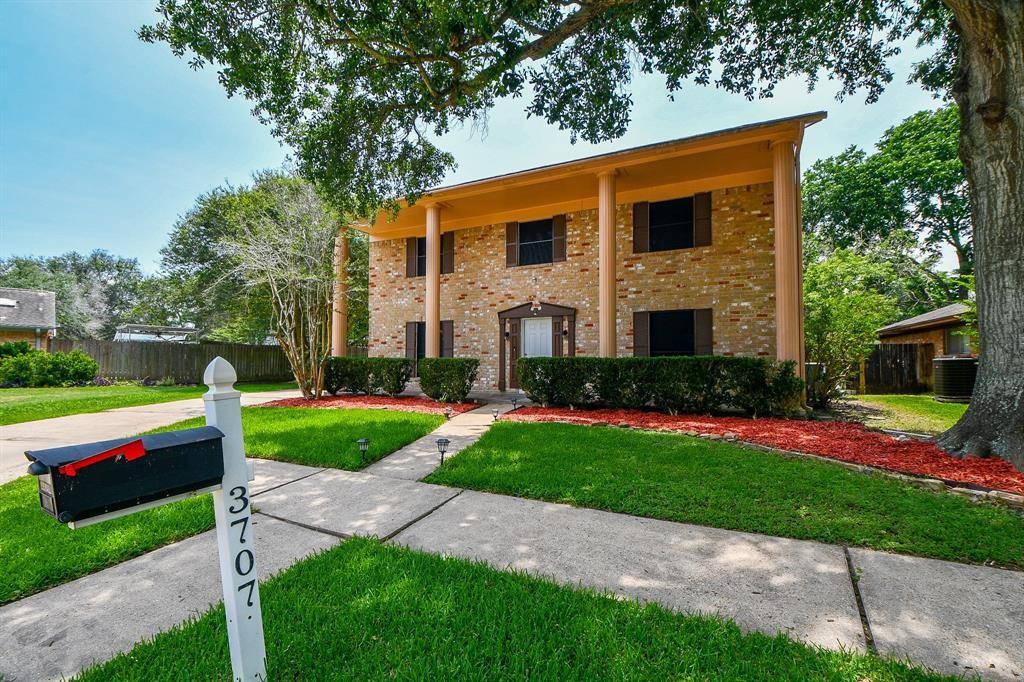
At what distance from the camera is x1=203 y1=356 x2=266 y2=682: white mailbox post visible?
1.40 m

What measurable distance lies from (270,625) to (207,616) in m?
0.40

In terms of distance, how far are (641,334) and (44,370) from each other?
797 inches

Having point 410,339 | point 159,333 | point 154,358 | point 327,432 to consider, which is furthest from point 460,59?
point 159,333

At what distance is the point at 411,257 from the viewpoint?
47.1 ft

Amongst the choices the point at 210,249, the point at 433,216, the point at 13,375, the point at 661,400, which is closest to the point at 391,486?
the point at 661,400

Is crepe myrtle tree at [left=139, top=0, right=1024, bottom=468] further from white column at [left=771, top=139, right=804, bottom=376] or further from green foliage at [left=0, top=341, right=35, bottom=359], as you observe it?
green foliage at [left=0, top=341, right=35, bottom=359]

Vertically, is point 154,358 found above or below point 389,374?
above

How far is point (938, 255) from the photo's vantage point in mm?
22062

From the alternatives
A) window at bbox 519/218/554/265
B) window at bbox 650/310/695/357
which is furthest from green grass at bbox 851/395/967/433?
window at bbox 519/218/554/265

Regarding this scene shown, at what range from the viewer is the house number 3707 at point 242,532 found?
1432 mm

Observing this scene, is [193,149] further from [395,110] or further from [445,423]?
[445,423]

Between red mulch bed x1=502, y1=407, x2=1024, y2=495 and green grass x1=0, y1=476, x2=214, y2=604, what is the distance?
204 inches

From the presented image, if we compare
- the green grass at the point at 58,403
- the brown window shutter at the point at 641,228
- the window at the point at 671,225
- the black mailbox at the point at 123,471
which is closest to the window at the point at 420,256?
the brown window shutter at the point at 641,228

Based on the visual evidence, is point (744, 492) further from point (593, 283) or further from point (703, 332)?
point (593, 283)
